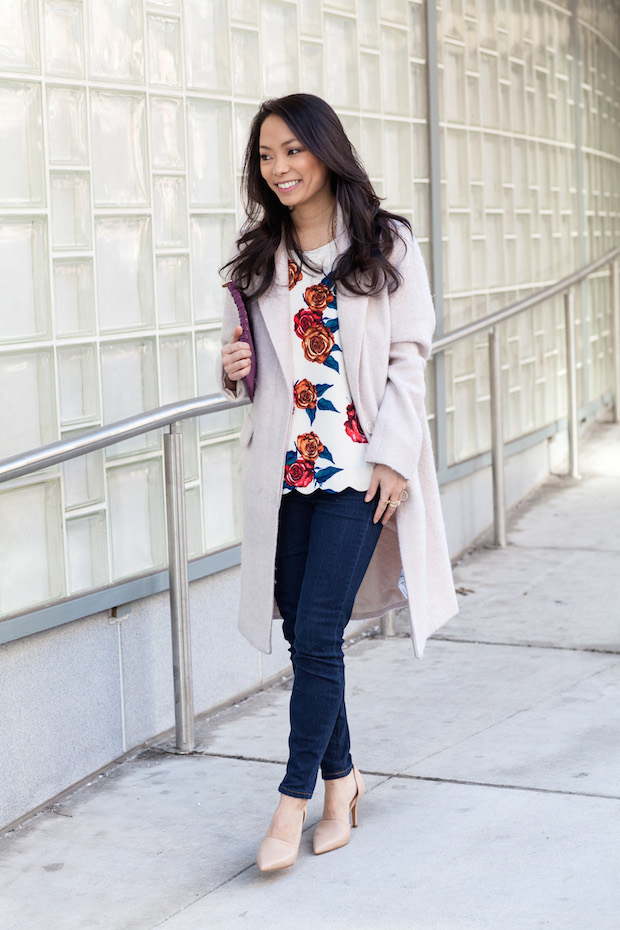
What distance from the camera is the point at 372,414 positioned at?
9.50 feet

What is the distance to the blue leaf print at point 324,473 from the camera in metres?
2.88

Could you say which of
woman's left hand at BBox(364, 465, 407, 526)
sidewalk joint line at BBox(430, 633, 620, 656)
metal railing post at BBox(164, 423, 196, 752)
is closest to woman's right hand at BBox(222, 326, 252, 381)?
woman's left hand at BBox(364, 465, 407, 526)

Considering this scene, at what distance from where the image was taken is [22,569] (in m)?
3.41

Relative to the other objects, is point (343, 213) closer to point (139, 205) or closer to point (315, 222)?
point (315, 222)

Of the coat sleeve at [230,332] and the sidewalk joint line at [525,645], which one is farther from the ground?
the coat sleeve at [230,332]

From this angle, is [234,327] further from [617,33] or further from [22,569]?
[617,33]

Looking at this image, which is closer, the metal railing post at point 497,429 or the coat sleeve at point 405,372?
the coat sleeve at point 405,372

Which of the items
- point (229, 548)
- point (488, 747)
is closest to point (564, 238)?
point (229, 548)

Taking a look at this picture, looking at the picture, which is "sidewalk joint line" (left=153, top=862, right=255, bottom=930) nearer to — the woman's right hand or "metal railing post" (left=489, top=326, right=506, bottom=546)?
the woman's right hand

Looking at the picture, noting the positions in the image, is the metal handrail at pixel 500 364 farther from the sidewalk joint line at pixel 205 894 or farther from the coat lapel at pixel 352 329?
the sidewalk joint line at pixel 205 894

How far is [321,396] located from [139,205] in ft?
3.76

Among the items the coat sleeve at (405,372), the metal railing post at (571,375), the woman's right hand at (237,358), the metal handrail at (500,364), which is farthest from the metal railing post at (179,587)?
the metal railing post at (571,375)

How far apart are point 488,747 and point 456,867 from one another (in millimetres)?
759

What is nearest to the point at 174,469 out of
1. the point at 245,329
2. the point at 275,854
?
the point at 245,329
